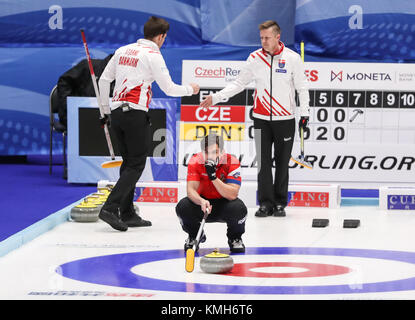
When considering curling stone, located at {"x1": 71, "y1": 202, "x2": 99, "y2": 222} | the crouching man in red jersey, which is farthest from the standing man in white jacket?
the crouching man in red jersey

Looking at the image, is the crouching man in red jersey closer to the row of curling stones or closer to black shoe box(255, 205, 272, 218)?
the row of curling stones

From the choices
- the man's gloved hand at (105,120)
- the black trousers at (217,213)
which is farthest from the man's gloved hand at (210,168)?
the man's gloved hand at (105,120)

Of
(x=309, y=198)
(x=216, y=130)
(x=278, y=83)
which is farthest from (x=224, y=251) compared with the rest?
(x=216, y=130)

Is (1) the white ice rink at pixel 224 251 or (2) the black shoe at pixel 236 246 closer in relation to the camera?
(1) the white ice rink at pixel 224 251

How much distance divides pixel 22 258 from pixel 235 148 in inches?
136

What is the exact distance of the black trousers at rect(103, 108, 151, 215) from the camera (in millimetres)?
6477

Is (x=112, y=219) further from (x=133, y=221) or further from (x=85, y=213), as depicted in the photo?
(x=85, y=213)

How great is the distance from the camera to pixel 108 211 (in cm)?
645

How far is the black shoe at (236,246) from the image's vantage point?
5.64 meters

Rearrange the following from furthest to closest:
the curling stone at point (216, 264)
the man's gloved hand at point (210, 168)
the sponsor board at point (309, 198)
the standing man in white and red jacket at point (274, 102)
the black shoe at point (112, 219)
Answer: the sponsor board at point (309, 198) → the standing man in white and red jacket at point (274, 102) → the black shoe at point (112, 219) → the man's gloved hand at point (210, 168) → the curling stone at point (216, 264)

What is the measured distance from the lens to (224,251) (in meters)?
5.73

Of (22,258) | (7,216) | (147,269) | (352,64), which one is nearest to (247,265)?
(147,269)

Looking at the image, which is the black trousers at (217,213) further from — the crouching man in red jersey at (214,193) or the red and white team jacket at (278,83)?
the red and white team jacket at (278,83)

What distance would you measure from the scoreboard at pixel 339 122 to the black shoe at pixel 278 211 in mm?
962
